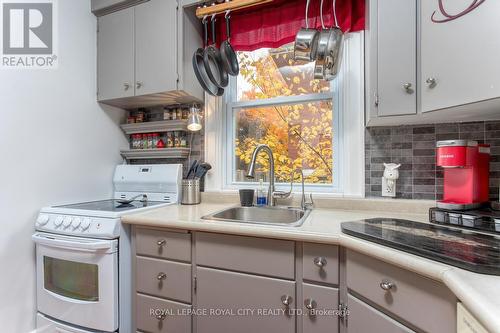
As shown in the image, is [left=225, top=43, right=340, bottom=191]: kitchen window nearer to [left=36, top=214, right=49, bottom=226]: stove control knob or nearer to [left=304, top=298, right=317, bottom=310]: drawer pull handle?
[left=304, top=298, right=317, bottom=310]: drawer pull handle

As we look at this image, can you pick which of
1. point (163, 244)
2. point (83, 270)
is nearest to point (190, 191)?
point (163, 244)

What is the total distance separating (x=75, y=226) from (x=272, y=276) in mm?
1086

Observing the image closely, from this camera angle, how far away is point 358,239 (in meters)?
0.92

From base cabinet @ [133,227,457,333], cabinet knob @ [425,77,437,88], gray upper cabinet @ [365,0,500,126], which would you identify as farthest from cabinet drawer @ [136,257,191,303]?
cabinet knob @ [425,77,437,88]

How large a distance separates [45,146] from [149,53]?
0.88 m

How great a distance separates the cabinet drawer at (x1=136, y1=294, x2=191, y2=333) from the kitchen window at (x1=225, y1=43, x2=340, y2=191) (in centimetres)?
89

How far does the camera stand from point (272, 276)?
3.59 feet

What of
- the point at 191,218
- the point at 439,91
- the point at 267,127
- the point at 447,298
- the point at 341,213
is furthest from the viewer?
the point at 267,127

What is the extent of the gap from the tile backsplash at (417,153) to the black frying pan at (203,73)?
1013mm

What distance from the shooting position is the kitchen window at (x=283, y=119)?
5.52 ft

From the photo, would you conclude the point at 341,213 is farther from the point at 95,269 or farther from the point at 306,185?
the point at 95,269

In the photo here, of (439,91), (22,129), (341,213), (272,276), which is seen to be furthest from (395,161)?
(22,129)

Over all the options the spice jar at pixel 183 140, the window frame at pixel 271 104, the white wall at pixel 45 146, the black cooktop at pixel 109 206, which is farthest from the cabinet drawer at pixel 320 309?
the white wall at pixel 45 146

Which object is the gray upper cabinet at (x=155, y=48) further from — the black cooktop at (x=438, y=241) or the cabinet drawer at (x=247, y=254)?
the black cooktop at (x=438, y=241)
